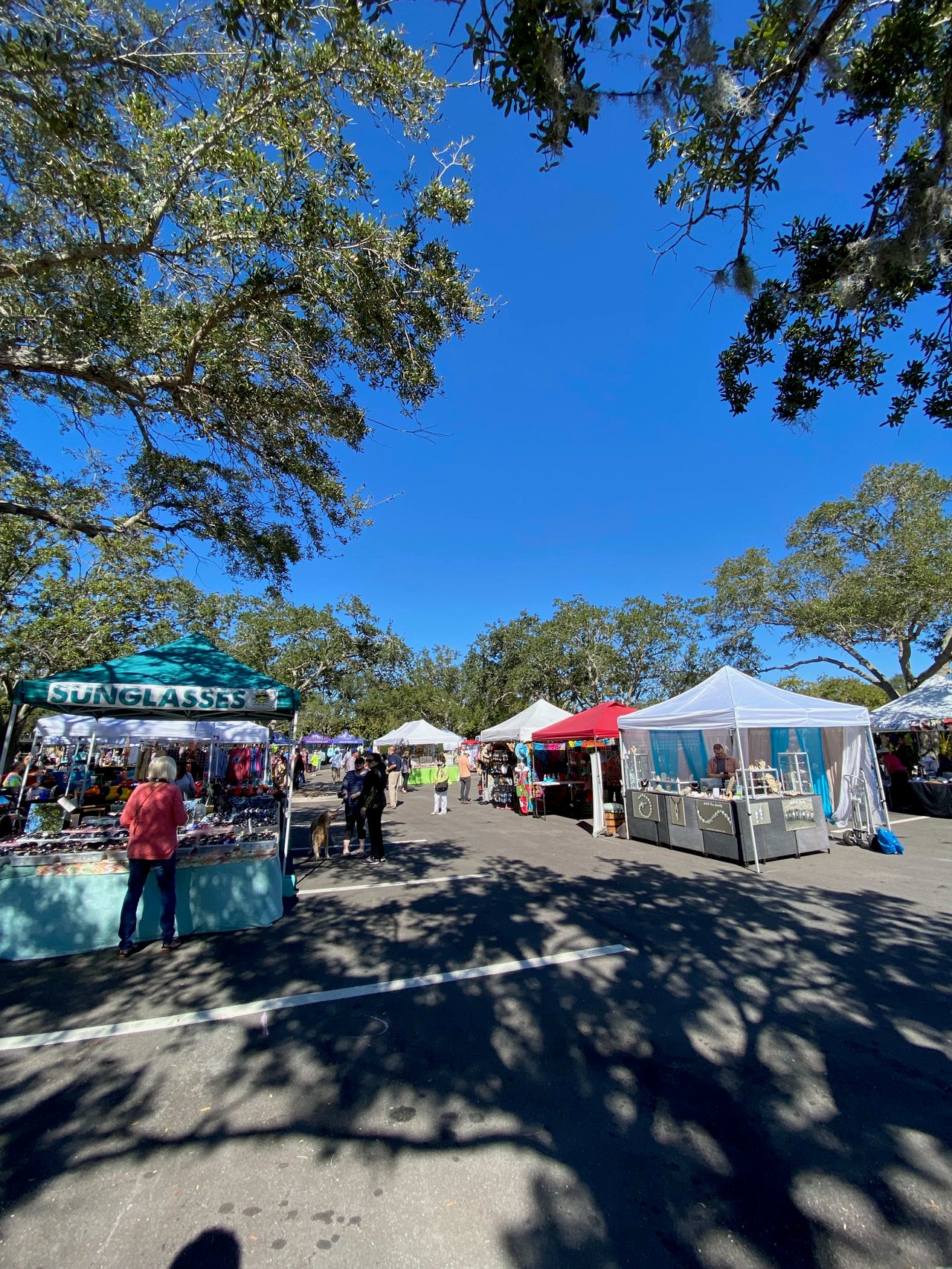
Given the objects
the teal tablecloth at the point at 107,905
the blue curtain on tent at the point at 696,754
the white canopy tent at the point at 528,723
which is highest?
the white canopy tent at the point at 528,723

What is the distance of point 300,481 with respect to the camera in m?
8.21

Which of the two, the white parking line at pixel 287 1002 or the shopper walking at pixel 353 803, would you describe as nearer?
the white parking line at pixel 287 1002

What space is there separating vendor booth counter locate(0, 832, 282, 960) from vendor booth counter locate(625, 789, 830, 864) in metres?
6.65

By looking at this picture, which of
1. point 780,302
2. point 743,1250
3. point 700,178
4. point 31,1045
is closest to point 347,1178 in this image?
point 743,1250

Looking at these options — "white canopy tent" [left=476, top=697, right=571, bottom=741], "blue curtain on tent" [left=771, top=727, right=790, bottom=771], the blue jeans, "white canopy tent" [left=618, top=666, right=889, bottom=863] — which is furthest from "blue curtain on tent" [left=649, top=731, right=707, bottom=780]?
the blue jeans

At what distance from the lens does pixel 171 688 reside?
5.53 meters

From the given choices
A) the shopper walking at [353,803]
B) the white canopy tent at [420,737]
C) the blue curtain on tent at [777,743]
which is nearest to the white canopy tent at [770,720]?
the blue curtain on tent at [777,743]

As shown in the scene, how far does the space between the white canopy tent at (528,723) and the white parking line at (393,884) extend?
7.06 m

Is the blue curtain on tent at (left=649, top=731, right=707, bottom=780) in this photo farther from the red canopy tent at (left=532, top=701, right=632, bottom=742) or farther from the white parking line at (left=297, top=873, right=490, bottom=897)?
the white parking line at (left=297, top=873, right=490, bottom=897)

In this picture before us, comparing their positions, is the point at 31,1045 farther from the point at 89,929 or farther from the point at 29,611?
the point at 29,611

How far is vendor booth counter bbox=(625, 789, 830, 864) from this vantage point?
26.5ft

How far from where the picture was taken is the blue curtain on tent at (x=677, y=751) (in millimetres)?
13805

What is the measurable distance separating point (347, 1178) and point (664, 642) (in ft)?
111

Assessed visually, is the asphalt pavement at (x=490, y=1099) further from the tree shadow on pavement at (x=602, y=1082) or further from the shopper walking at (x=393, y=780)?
the shopper walking at (x=393, y=780)
